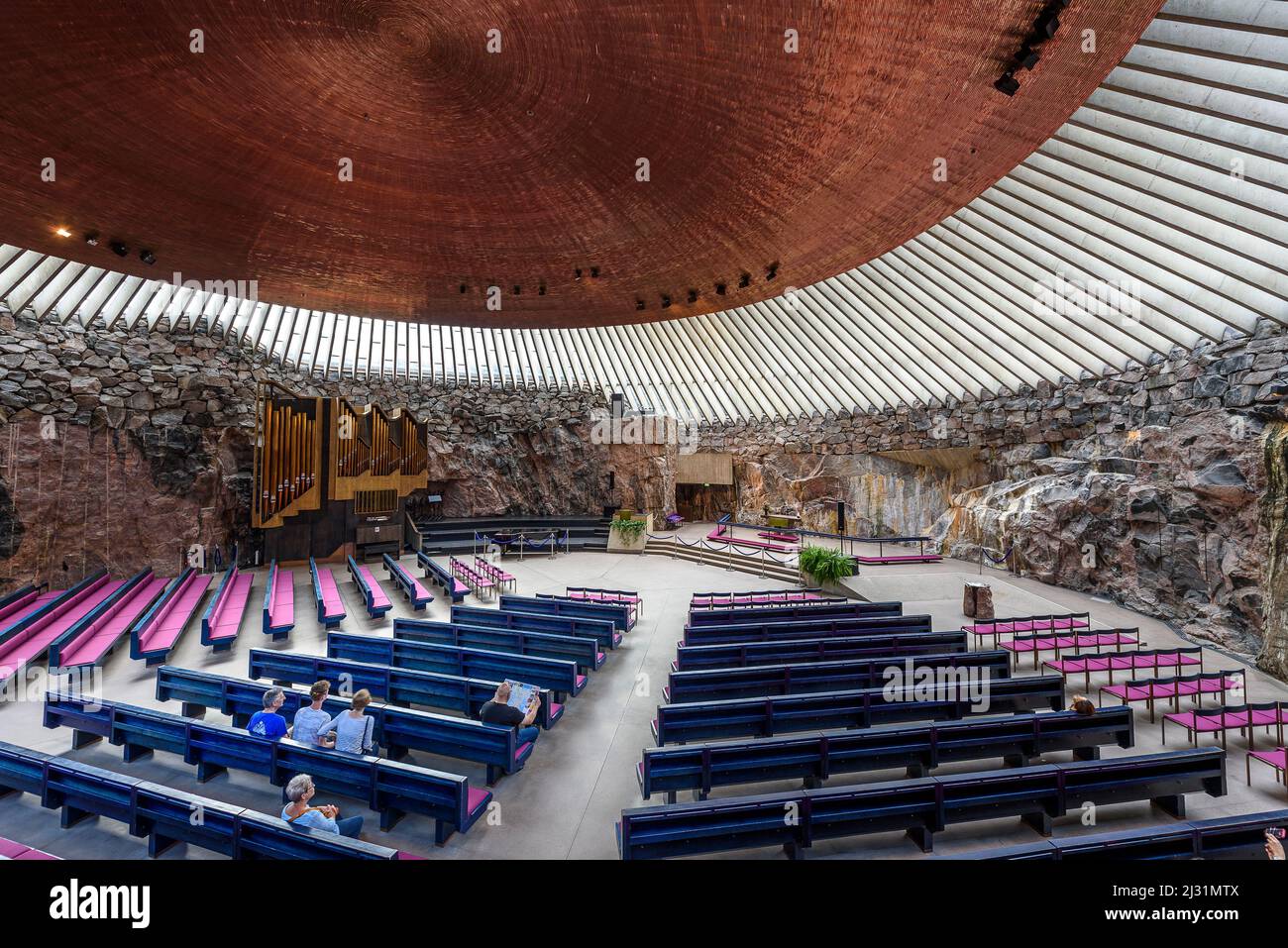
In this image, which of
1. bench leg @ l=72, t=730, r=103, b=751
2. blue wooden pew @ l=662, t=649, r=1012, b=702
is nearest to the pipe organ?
bench leg @ l=72, t=730, r=103, b=751

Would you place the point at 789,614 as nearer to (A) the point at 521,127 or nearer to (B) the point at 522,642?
(B) the point at 522,642

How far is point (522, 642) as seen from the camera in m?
6.75

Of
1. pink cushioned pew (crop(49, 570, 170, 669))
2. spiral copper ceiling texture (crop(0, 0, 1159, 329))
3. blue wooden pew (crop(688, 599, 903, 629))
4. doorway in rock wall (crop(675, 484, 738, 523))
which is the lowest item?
pink cushioned pew (crop(49, 570, 170, 669))

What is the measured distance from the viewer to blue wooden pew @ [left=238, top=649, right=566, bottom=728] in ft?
17.1

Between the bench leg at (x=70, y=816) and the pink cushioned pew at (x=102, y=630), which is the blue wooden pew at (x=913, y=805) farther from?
the pink cushioned pew at (x=102, y=630)

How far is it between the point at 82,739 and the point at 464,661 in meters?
3.35

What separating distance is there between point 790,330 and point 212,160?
Result: 15.0m

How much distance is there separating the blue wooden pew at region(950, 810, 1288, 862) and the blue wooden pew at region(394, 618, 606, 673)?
4.44 m

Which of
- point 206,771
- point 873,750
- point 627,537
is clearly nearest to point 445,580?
point 206,771

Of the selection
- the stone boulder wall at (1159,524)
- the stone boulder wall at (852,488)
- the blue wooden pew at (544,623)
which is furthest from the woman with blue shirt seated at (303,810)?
the stone boulder wall at (852,488)

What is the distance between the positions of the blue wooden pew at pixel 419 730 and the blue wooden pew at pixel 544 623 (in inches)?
112

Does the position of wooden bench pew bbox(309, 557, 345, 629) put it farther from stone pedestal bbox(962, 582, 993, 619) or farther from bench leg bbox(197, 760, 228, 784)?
stone pedestal bbox(962, 582, 993, 619)

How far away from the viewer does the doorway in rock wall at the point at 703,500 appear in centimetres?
2345

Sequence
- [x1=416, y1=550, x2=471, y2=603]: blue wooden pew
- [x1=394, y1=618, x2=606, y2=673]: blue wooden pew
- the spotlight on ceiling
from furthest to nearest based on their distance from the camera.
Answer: [x1=416, y1=550, x2=471, y2=603]: blue wooden pew
[x1=394, y1=618, x2=606, y2=673]: blue wooden pew
the spotlight on ceiling
